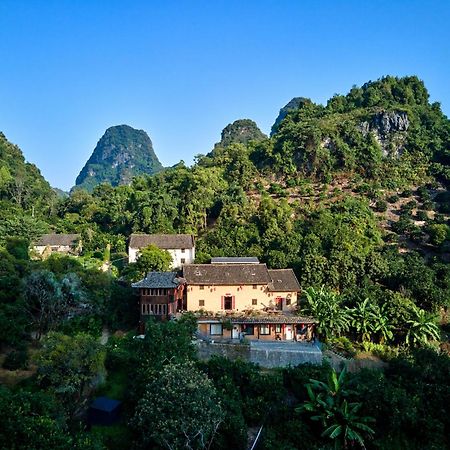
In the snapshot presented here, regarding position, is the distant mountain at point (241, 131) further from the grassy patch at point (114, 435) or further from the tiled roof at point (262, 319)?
the grassy patch at point (114, 435)

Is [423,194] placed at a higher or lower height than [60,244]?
higher

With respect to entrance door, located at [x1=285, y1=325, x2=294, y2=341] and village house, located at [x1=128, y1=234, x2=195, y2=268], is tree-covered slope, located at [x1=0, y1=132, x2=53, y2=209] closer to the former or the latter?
village house, located at [x1=128, y1=234, x2=195, y2=268]

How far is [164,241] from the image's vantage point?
39188 millimetres

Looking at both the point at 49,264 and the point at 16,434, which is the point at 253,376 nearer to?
the point at 16,434

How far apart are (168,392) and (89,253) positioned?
1172 inches

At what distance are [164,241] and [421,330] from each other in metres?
22.3

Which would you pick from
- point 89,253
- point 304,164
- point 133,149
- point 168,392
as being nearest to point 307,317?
point 168,392

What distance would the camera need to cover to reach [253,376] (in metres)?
20.0

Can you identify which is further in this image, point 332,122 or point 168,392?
point 332,122

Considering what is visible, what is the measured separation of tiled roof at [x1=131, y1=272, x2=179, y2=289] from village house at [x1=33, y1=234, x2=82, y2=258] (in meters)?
18.6

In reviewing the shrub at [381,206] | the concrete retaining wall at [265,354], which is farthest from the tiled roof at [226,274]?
the shrub at [381,206]

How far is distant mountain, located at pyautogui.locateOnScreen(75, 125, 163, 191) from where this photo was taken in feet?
464

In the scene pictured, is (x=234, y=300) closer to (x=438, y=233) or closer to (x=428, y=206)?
(x=438, y=233)

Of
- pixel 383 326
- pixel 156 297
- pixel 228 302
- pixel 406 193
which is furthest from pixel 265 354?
pixel 406 193
